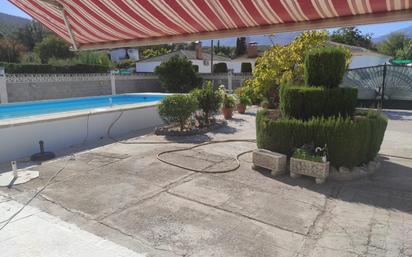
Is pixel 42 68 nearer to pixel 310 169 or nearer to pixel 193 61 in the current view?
→ pixel 193 61

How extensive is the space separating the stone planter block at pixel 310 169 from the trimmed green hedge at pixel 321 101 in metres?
1.26

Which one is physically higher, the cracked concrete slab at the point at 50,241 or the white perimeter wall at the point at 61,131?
the white perimeter wall at the point at 61,131

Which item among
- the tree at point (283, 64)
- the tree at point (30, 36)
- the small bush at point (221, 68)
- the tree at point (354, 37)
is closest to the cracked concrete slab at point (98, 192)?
the tree at point (283, 64)

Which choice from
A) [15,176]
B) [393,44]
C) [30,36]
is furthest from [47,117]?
[393,44]

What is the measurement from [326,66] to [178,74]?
825 inches

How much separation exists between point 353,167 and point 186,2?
5.36 metres

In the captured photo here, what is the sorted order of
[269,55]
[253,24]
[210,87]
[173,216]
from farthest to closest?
[269,55] < [210,87] < [173,216] < [253,24]

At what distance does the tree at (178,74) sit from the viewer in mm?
27844

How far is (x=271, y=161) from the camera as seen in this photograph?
306 inches

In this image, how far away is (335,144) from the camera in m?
7.39

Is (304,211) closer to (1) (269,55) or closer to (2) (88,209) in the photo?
(2) (88,209)

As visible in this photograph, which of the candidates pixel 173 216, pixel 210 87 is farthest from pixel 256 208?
pixel 210 87

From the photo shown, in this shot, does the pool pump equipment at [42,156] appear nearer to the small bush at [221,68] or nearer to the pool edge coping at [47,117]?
the pool edge coping at [47,117]

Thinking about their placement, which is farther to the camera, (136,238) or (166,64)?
(166,64)
